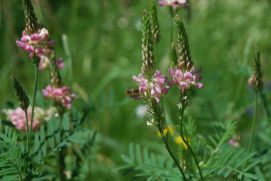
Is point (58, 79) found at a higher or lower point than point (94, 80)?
lower

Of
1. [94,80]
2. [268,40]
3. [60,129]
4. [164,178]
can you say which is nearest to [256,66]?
[164,178]

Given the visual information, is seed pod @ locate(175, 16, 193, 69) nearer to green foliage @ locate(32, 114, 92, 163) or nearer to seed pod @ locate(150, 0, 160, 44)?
seed pod @ locate(150, 0, 160, 44)

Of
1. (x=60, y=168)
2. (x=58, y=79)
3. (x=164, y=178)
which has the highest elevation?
(x=58, y=79)

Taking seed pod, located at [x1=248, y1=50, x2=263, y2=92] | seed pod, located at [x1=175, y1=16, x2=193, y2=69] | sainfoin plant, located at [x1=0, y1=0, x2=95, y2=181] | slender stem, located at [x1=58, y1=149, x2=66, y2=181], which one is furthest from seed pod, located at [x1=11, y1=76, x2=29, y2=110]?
seed pod, located at [x1=248, y1=50, x2=263, y2=92]

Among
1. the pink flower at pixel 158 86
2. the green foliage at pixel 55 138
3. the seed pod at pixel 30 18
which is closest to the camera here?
the pink flower at pixel 158 86

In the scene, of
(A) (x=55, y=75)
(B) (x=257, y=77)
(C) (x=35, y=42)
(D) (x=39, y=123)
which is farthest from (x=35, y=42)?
(B) (x=257, y=77)

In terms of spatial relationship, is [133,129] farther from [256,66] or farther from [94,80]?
[256,66]

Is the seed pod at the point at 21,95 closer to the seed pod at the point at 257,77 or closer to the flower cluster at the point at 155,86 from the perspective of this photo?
the flower cluster at the point at 155,86

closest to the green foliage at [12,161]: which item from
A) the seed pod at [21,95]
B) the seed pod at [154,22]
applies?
the seed pod at [21,95]
